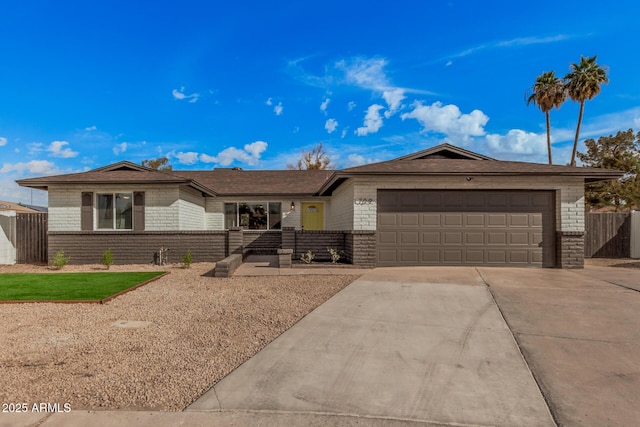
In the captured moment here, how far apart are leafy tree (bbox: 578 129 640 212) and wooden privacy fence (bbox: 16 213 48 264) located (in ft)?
107

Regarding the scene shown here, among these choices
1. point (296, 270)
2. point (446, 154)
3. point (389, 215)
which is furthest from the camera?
point (446, 154)

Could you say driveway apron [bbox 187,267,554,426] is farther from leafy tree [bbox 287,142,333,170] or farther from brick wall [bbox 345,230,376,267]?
leafy tree [bbox 287,142,333,170]

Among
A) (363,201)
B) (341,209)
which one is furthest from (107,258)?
(363,201)

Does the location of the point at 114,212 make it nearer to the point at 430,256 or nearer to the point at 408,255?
the point at 408,255

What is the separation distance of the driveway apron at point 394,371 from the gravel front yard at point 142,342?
0.36m

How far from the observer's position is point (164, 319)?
565 cm

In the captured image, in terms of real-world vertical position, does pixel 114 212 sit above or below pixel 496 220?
above

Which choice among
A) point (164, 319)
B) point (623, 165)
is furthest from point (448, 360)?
point (623, 165)

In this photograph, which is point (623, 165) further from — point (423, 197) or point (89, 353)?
point (89, 353)

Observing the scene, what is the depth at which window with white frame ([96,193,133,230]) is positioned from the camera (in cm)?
1309

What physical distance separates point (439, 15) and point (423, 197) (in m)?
6.15

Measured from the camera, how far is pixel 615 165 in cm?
2795

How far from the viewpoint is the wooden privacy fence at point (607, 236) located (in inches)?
555

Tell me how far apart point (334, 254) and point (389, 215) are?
7.79ft
